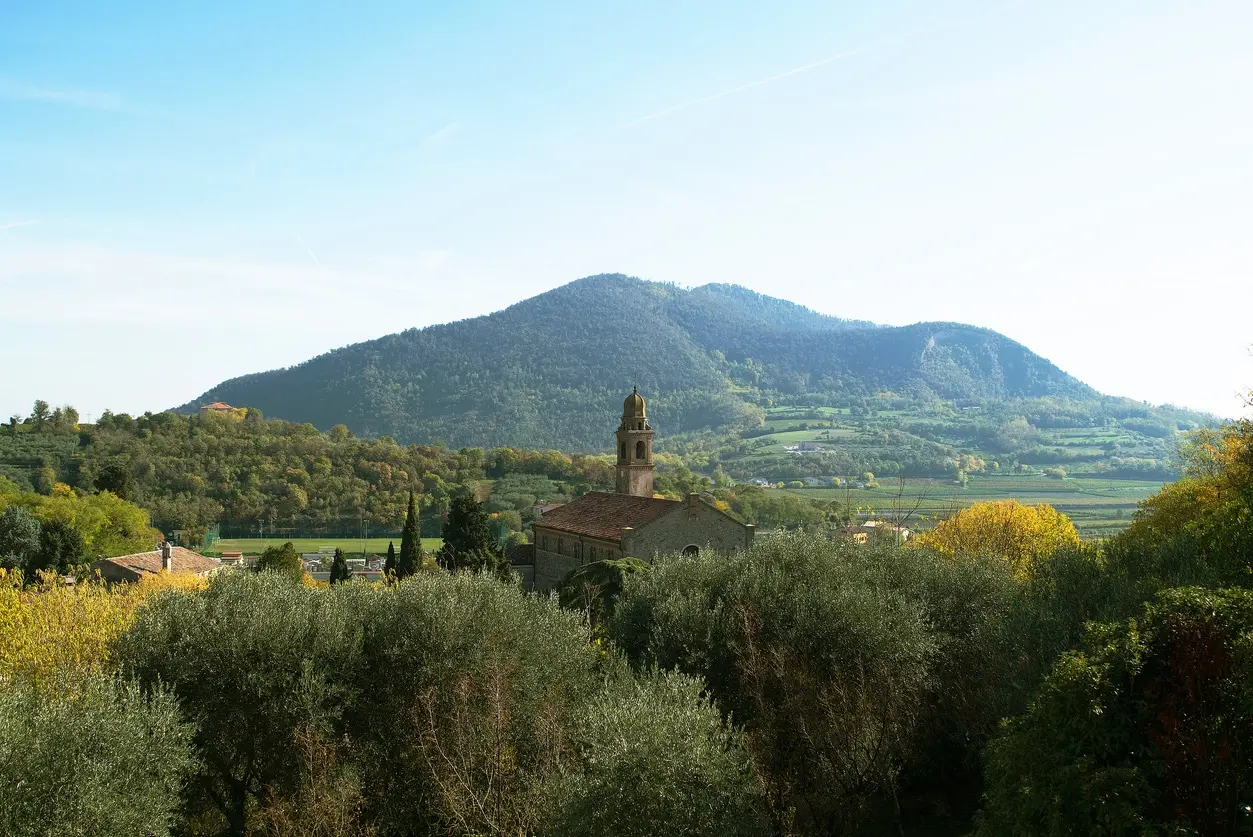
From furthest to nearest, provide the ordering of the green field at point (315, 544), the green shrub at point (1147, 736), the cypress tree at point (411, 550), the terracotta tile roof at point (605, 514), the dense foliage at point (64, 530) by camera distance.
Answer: the green field at point (315, 544) < the dense foliage at point (64, 530) < the cypress tree at point (411, 550) < the terracotta tile roof at point (605, 514) < the green shrub at point (1147, 736)

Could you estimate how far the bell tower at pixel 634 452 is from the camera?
173 feet

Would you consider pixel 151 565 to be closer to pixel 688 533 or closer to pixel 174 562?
pixel 174 562

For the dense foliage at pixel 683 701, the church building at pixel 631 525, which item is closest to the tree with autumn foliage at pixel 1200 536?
the dense foliage at pixel 683 701

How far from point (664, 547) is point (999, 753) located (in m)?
31.3

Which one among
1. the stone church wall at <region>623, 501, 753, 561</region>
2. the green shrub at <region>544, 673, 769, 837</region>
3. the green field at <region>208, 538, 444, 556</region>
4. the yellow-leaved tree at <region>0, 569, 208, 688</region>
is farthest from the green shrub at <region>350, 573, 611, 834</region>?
the green field at <region>208, 538, 444, 556</region>

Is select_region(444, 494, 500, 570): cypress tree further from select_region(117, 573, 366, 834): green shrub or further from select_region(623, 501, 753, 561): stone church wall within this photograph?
select_region(117, 573, 366, 834): green shrub

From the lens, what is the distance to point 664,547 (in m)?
43.9

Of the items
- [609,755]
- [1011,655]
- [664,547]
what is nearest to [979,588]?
[1011,655]

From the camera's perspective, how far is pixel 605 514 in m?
48.0

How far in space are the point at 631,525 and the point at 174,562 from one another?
92.9 ft

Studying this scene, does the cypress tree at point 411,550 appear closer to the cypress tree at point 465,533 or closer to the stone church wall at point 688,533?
the cypress tree at point 465,533

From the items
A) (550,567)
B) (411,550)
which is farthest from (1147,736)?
(411,550)

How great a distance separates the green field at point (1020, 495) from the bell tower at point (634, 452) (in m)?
42.2

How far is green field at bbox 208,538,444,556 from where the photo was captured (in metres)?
82.9
